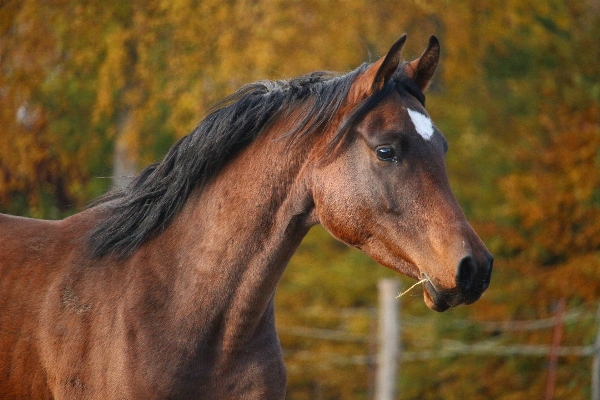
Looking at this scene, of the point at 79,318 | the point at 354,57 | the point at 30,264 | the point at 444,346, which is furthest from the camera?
the point at 354,57

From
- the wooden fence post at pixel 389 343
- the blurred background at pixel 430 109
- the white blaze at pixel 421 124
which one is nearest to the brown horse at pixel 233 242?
the white blaze at pixel 421 124

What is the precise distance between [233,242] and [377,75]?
2.75 ft

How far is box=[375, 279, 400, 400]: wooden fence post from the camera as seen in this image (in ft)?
25.1

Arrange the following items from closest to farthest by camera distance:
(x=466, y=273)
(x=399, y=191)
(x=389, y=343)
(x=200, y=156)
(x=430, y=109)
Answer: (x=466, y=273) → (x=399, y=191) → (x=200, y=156) → (x=389, y=343) → (x=430, y=109)

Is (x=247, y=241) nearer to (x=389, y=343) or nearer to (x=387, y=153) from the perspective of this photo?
(x=387, y=153)

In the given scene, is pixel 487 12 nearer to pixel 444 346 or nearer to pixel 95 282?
pixel 444 346

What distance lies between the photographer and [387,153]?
288 centimetres

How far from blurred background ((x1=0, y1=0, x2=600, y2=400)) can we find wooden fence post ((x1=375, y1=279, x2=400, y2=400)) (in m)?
0.56

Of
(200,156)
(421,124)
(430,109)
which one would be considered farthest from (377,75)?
(430,109)

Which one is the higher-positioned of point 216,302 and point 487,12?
point 487,12

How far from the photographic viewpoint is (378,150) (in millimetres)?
2893

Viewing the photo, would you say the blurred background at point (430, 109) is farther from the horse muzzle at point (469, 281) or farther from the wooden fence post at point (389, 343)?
the horse muzzle at point (469, 281)

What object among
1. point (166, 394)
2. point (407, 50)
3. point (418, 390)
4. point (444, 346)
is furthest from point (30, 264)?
point (407, 50)

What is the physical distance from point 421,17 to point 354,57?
43.2 inches
